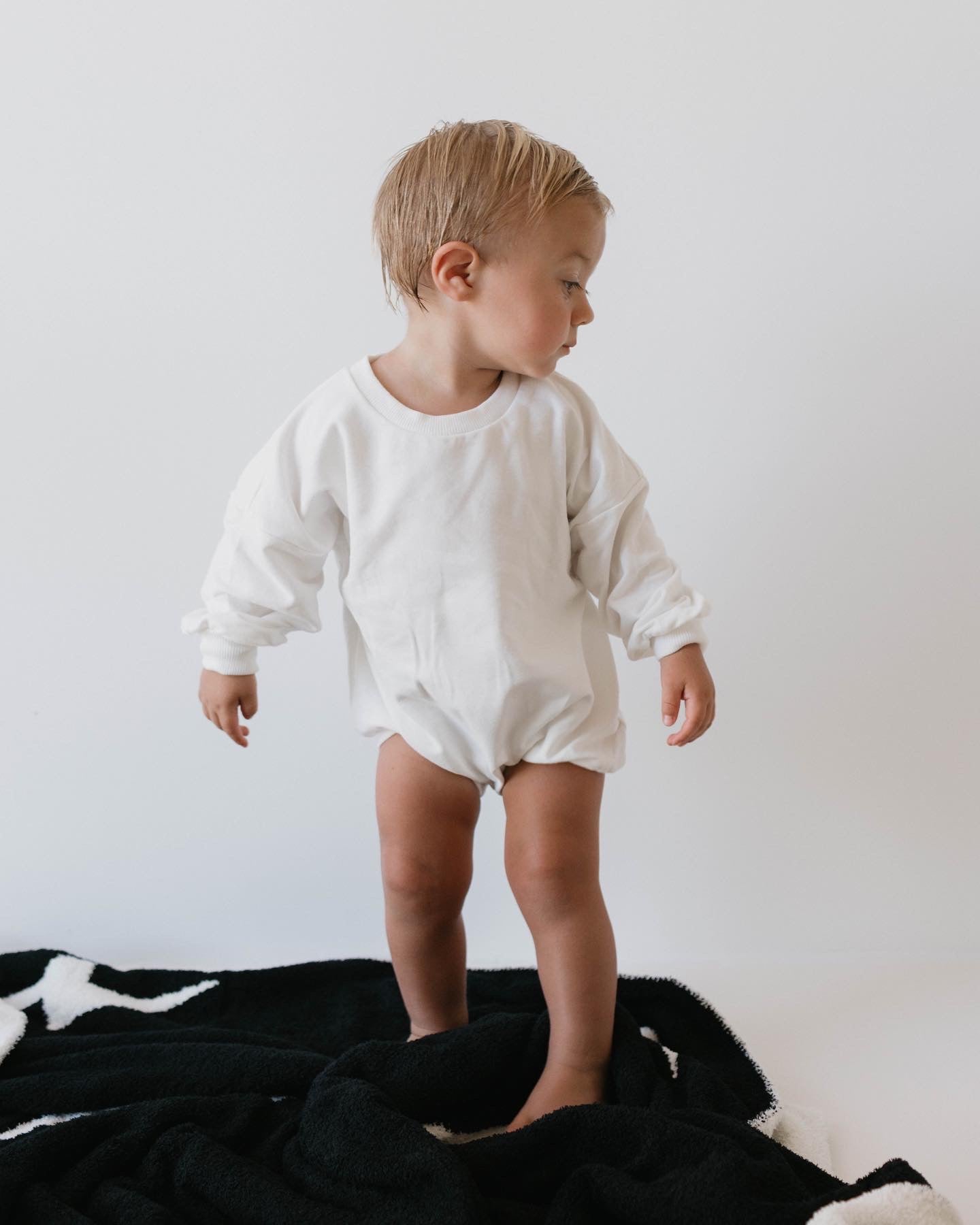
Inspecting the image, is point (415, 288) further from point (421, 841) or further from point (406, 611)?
point (421, 841)

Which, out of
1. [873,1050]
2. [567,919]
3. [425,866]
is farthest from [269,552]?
[873,1050]

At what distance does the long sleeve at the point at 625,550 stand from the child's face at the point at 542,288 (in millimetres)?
96

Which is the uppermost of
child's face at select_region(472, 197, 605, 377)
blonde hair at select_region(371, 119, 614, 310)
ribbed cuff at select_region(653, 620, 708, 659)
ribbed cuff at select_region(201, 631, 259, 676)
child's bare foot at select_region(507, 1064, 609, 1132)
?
blonde hair at select_region(371, 119, 614, 310)

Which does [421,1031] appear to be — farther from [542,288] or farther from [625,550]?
[542,288]

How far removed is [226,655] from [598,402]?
502 mm

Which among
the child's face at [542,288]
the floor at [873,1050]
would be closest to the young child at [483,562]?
the child's face at [542,288]

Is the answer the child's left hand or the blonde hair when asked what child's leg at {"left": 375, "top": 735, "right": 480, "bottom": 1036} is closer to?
the child's left hand

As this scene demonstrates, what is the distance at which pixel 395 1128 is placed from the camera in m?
0.99

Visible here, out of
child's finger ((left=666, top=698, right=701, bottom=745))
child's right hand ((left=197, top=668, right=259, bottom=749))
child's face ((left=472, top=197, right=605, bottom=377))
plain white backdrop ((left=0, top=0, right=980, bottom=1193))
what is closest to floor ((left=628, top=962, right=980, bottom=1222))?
plain white backdrop ((left=0, top=0, right=980, bottom=1193))

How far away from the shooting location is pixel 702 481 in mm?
1393

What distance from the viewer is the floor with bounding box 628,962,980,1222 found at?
112 cm

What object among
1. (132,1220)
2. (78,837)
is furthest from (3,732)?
(132,1220)

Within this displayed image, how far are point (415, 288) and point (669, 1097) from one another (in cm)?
73

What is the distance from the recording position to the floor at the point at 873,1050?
1.12 m
